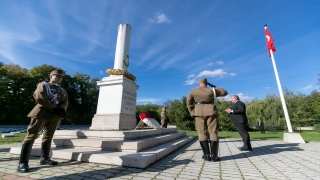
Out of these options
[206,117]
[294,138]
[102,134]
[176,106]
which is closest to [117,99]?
[102,134]

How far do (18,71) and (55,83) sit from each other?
39.0 meters

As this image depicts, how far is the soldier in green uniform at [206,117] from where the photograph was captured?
167 inches

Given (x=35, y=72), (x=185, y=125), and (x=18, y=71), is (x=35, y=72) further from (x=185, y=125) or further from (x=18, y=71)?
(x=185, y=125)

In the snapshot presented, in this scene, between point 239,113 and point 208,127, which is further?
point 239,113

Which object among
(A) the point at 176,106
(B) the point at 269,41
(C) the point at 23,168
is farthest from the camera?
(A) the point at 176,106

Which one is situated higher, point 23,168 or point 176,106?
point 176,106

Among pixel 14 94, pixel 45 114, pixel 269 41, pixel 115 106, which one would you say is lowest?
pixel 45 114

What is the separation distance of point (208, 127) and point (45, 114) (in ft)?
12.2

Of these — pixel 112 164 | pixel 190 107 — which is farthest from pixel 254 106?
pixel 112 164

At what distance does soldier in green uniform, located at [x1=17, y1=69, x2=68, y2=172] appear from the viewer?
325cm

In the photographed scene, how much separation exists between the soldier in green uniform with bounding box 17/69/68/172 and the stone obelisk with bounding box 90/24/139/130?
10.1 feet

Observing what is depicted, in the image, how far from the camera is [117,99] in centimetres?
709

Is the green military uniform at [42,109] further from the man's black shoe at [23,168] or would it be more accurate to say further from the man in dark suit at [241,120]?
the man in dark suit at [241,120]

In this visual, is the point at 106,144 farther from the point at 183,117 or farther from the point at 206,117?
the point at 183,117
